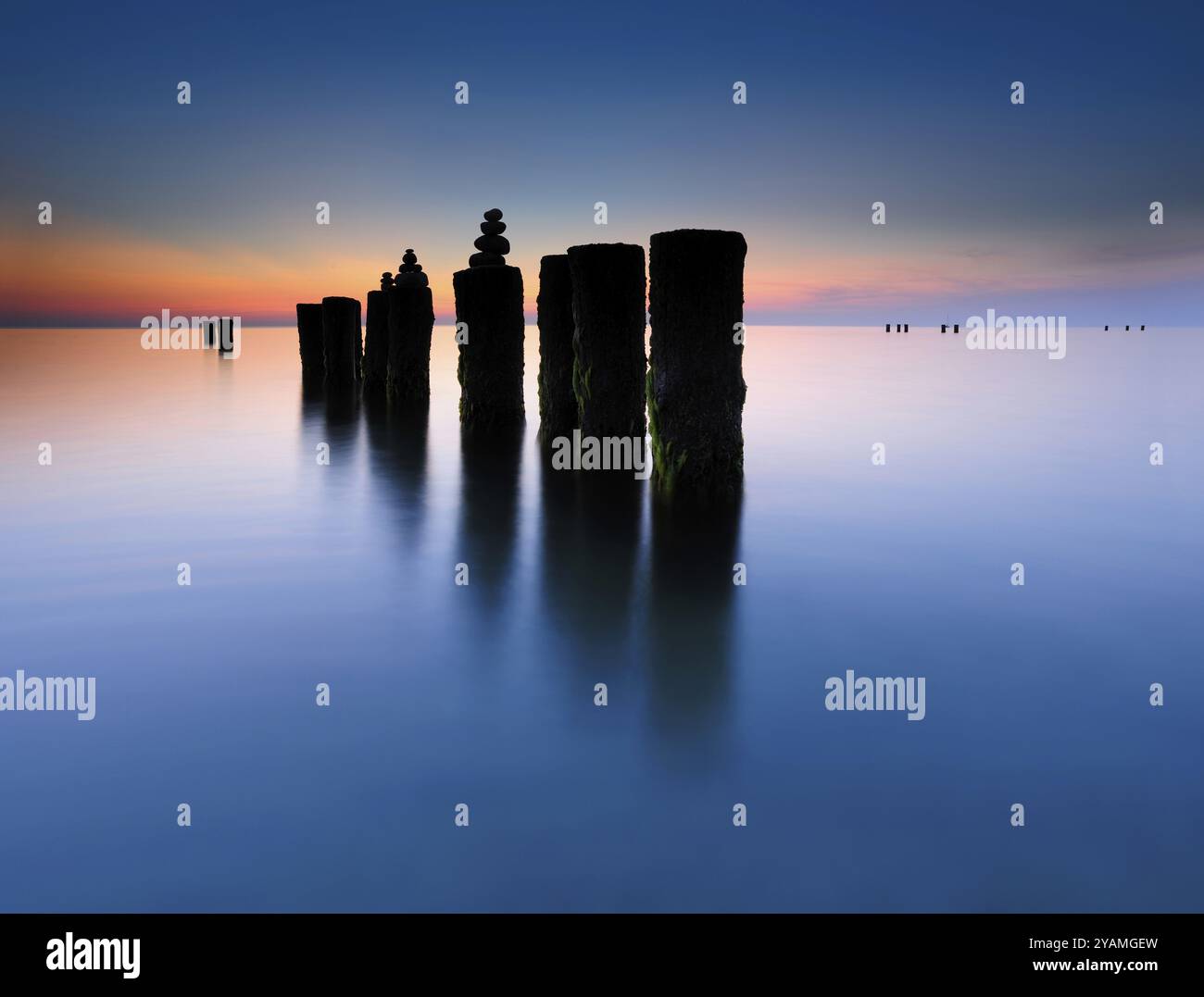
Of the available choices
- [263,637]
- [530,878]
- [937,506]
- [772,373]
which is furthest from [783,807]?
[772,373]

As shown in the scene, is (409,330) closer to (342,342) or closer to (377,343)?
(377,343)

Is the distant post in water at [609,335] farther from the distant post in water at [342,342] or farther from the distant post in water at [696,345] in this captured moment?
the distant post in water at [342,342]

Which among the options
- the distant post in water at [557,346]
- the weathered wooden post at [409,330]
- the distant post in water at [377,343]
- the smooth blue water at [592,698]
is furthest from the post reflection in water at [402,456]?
the distant post in water at [557,346]

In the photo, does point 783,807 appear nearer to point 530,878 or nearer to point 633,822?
point 633,822

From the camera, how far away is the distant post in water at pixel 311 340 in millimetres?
22469

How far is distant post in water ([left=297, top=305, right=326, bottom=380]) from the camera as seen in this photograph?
2247 cm

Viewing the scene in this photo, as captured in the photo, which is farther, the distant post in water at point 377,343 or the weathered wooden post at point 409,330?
the distant post in water at point 377,343

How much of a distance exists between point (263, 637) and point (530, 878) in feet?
7.57

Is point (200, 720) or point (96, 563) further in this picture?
point (96, 563)

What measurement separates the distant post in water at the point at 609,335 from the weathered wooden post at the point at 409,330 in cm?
699

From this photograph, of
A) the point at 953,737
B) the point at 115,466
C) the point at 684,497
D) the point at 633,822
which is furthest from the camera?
the point at 115,466

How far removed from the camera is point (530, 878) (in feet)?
8.48
